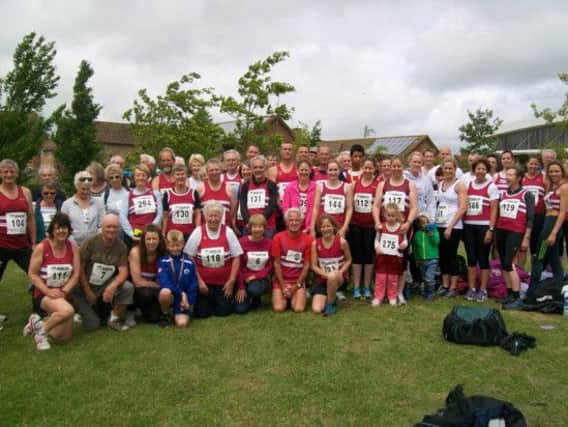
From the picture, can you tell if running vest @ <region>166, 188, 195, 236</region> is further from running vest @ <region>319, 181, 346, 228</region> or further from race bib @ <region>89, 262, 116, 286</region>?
running vest @ <region>319, 181, 346, 228</region>

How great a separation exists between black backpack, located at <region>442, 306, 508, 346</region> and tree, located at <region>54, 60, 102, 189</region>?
26280 millimetres

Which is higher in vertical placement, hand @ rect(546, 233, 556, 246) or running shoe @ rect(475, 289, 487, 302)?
hand @ rect(546, 233, 556, 246)

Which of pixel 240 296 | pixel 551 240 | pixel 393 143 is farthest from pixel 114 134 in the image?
pixel 551 240

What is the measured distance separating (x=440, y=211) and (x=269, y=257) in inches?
94.3

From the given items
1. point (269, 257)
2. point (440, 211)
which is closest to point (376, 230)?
point (440, 211)

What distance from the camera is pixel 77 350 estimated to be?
4.74 metres

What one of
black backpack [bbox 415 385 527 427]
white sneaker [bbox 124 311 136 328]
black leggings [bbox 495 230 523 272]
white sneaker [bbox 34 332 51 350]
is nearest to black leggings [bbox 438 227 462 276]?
black leggings [bbox 495 230 523 272]

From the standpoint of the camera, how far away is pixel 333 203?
636 cm

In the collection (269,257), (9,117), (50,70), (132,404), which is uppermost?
(50,70)

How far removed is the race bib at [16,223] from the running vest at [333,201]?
141 inches

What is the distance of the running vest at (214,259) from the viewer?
5.79 meters

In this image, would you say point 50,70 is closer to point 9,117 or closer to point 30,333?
point 9,117

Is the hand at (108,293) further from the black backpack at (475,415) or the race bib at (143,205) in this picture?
the black backpack at (475,415)

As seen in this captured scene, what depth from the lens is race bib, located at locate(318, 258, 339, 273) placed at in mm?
6078
